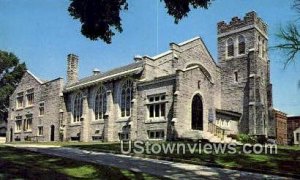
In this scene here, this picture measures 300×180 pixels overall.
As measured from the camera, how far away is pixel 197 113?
35.6m

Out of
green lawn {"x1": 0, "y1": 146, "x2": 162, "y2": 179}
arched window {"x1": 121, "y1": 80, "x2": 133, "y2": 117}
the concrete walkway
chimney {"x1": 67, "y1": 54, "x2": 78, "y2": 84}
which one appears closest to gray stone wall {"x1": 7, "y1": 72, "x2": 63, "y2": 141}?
chimney {"x1": 67, "y1": 54, "x2": 78, "y2": 84}

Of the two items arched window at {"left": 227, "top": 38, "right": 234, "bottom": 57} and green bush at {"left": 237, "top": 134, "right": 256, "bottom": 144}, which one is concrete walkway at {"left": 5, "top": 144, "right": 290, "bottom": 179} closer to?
green bush at {"left": 237, "top": 134, "right": 256, "bottom": 144}

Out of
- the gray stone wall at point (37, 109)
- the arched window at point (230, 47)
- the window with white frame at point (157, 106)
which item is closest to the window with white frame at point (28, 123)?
the gray stone wall at point (37, 109)

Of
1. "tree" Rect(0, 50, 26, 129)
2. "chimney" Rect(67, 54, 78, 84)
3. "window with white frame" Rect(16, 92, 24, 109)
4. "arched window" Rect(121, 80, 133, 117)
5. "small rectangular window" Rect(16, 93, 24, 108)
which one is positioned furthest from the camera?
"tree" Rect(0, 50, 26, 129)

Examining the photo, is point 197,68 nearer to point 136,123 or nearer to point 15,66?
point 136,123

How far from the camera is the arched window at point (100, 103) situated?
42062mm

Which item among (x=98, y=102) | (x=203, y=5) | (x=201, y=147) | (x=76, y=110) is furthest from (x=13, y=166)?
(x=76, y=110)

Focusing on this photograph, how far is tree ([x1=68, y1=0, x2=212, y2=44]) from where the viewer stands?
1536 centimetres

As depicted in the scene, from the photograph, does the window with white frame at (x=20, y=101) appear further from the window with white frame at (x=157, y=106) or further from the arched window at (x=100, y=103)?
the window with white frame at (x=157, y=106)

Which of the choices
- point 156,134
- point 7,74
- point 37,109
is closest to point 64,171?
point 156,134

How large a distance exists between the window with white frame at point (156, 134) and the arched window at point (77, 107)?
530 inches

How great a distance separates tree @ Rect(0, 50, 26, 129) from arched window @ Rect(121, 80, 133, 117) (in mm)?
38516

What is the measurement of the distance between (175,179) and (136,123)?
75.1 feet

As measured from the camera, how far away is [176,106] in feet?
107
